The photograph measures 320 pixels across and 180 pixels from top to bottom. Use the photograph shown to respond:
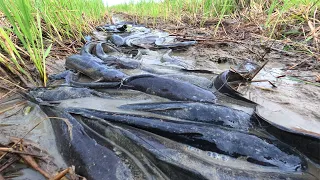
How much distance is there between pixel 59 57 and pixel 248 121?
2306mm

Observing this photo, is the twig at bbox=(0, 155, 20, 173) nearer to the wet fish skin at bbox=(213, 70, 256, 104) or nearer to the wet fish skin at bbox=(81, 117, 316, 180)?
the wet fish skin at bbox=(81, 117, 316, 180)

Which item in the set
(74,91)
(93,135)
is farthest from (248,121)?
(74,91)

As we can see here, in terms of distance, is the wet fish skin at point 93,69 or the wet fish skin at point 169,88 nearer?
the wet fish skin at point 169,88

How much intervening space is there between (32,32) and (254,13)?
4.01 metres

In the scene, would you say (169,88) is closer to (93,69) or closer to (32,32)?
(93,69)

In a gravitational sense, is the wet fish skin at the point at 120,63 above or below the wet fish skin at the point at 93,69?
below

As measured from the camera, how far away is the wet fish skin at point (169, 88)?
1.76 meters

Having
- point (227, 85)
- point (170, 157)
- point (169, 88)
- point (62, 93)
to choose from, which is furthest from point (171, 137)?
point (62, 93)

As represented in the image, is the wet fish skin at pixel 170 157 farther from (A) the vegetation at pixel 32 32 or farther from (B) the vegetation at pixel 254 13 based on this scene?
(B) the vegetation at pixel 254 13

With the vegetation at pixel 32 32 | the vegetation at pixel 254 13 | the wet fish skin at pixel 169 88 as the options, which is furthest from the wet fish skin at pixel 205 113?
the vegetation at pixel 254 13

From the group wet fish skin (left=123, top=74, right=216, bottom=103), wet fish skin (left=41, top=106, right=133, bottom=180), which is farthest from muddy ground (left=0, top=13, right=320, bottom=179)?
wet fish skin (left=123, top=74, right=216, bottom=103)

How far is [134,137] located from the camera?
4.17ft

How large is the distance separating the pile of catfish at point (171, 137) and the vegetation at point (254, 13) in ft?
6.92

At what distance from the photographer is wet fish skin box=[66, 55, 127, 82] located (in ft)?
7.00
